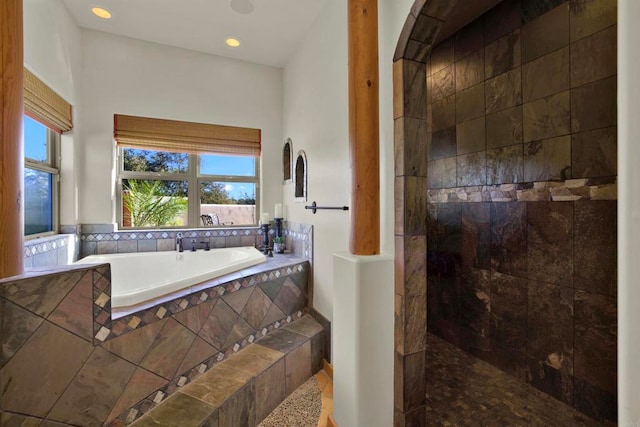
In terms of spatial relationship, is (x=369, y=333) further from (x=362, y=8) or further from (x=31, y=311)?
(x=362, y=8)

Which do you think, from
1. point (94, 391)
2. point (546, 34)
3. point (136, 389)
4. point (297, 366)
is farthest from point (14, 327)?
point (546, 34)

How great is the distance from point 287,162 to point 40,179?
215 cm

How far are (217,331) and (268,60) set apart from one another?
9.33 ft

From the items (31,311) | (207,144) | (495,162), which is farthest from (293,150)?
(31,311)

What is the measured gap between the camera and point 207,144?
308cm

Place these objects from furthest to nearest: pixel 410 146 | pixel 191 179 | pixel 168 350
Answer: pixel 191 179 < pixel 168 350 < pixel 410 146

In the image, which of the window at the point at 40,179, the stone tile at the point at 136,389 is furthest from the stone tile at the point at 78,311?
the window at the point at 40,179

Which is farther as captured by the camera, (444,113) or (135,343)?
(444,113)

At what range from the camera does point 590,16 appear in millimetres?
1525

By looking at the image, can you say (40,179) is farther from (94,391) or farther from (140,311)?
(94,391)

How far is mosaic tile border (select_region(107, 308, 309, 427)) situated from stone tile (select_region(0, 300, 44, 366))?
538mm

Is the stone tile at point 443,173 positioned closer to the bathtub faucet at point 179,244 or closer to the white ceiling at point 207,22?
the white ceiling at point 207,22

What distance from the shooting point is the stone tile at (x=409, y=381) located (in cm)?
134

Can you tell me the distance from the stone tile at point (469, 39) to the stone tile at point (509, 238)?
1.21 meters
